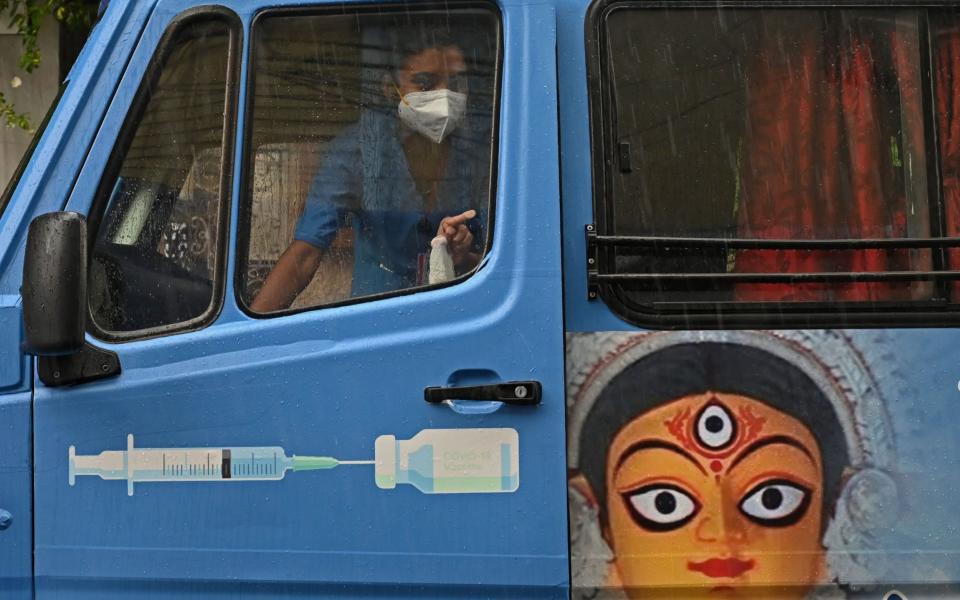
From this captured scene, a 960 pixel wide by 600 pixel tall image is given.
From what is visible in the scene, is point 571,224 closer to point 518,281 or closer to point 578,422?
Answer: point 518,281

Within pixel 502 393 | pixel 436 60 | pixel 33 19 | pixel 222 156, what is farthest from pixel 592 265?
pixel 33 19

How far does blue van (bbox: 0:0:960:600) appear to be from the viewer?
265 centimetres

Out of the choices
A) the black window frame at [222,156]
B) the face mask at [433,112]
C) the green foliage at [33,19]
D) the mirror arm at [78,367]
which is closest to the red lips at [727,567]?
the face mask at [433,112]

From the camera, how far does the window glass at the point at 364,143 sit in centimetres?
281

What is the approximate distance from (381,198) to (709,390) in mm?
940

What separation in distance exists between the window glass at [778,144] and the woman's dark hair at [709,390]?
167 millimetres

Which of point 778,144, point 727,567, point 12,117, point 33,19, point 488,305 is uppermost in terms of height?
point 33,19

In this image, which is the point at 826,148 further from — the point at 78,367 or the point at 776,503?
the point at 78,367

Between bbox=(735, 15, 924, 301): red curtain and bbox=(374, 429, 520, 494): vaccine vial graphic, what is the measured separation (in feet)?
2.31

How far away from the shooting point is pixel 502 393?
2631 mm

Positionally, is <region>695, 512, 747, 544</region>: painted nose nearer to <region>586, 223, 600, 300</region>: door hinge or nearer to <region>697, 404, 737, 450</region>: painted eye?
<region>697, 404, 737, 450</region>: painted eye

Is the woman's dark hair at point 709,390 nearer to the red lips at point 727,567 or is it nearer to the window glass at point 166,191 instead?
the red lips at point 727,567

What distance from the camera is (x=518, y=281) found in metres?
2.68

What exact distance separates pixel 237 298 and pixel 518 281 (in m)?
0.69
